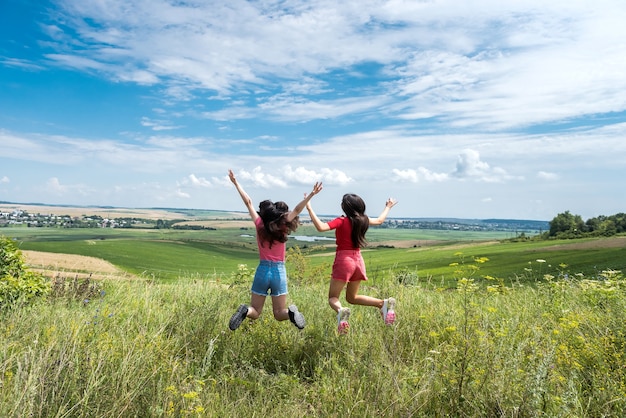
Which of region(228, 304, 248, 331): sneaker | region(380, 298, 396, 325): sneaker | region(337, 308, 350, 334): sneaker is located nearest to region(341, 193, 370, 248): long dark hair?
region(380, 298, 396, 325): sneaker

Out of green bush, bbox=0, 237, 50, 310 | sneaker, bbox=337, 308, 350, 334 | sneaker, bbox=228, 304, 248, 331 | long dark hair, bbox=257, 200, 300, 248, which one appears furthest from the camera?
green bush, bbox=0, 237, 50, 310

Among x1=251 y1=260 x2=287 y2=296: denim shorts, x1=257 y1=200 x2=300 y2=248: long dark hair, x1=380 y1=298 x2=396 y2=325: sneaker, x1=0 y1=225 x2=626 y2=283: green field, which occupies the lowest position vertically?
x1=0 y1=225 x2=626 y2=283: green field

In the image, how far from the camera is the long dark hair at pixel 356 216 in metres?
6.21

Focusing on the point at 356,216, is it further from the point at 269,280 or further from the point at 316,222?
the point at 269,280

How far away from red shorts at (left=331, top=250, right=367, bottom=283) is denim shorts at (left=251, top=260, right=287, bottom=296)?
83cm

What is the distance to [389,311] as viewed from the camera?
5.97 meters

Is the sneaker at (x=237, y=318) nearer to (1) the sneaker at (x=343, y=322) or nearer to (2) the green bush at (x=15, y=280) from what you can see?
(1) the sneaker at (x=343, y=322)

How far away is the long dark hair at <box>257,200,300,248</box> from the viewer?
590cm

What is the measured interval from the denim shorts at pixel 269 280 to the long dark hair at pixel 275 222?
34 centimetres

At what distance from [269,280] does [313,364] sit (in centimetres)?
129

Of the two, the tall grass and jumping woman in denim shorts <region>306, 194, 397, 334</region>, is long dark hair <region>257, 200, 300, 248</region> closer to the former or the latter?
jumping woman in denim shorts <region>306, 194, 397, 334</region>

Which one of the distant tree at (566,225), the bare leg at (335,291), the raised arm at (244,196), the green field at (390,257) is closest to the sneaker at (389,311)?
the bare leg at (335,291)

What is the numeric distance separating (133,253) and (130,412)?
1692 inches

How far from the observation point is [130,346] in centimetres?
439
